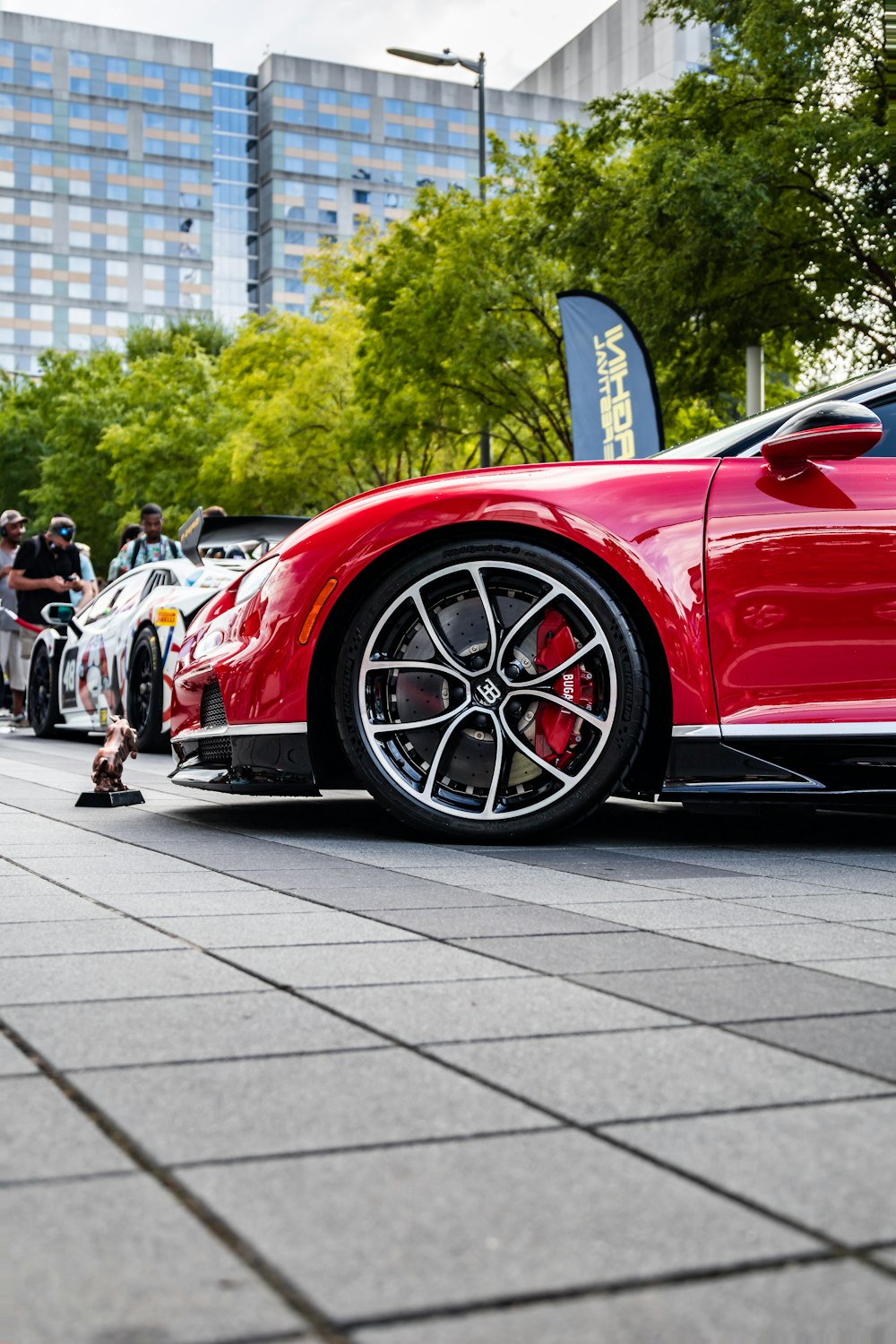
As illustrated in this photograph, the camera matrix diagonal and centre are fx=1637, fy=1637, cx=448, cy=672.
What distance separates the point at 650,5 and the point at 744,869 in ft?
58.1

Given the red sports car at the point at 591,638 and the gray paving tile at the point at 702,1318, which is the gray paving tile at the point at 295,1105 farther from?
the red sports car at the point at 591,638

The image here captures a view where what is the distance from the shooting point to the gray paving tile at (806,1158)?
1.69m

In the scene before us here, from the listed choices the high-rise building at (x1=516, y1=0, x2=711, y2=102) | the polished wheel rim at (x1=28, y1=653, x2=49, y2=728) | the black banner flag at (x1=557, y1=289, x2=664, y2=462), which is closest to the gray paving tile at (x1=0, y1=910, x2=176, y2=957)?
the polished wheel rim at (x1=28, y1=653, x2=49, y2=728)

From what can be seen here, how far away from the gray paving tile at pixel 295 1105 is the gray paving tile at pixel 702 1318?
0.50 metres

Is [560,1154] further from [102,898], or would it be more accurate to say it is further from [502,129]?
[502,129]

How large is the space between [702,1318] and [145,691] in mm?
8888

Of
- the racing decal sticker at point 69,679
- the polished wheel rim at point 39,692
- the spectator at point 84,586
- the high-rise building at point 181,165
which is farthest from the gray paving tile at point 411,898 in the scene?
the high-rise building at point 181,165

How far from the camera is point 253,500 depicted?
130 ft

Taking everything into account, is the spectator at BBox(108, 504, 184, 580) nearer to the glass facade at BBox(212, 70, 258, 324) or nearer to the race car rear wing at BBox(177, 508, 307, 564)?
the race car rear wing at BBox(177, 508, 307, 564)

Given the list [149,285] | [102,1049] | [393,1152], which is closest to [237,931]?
[102,1049]

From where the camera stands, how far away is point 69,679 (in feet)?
39.2

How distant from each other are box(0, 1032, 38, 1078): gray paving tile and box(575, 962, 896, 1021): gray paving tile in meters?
0.99

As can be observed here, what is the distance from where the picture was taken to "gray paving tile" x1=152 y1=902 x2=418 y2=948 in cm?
321

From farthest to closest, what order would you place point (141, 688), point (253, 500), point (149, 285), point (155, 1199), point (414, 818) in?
point (149, 285), point (253, 500), point (141, 688), point (414, 818), point (155, 1199)
